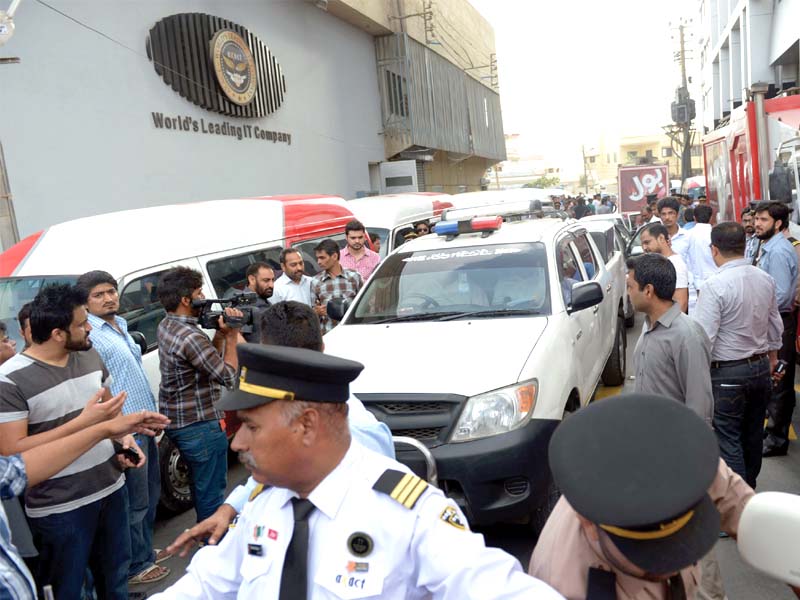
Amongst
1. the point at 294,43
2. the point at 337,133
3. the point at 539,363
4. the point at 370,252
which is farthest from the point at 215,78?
the point at 539,363

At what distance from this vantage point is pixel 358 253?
7.79 m

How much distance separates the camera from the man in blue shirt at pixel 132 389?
3857 millimetres

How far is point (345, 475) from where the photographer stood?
152 centimetres

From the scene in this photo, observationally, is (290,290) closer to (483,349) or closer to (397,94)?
(483,349)

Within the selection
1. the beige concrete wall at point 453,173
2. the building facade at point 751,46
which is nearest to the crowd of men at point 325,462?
the building facade at point 751,46

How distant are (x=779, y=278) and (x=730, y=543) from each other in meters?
2.31

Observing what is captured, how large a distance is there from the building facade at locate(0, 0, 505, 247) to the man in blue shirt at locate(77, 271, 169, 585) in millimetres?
6435

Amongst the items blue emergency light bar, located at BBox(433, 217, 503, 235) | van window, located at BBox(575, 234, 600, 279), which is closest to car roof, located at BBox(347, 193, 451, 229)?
van window, located at BBox(575, 234, 600, 279)

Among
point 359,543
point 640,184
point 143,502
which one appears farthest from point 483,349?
point 640,184

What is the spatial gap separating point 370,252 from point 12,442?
5246 mm

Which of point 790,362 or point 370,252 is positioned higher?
point 370,252

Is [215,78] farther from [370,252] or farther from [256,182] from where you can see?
[370,252]

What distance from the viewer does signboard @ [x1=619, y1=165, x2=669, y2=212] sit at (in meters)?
21.9

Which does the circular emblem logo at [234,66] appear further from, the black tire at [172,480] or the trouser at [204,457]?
the trouser at [204,457]
